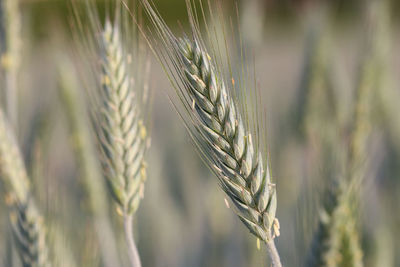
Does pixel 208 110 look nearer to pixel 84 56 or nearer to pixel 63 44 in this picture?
pixel 84 56

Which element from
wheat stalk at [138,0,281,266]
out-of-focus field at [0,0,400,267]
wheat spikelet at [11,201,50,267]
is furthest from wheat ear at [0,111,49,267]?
wheat stalk at [138,0,281,266]

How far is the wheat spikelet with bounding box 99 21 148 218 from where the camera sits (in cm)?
92

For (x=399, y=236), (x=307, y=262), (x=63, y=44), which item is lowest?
(x=399, y=236)

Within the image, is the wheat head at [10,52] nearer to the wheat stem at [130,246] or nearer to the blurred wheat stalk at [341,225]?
the wheat stem at [130,246]

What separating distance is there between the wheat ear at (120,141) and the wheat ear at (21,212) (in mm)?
264

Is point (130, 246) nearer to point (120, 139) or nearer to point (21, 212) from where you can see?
point (120, 139)

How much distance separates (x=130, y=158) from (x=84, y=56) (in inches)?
15.0

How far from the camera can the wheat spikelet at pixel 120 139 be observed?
3.00ft

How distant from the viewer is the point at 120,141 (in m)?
Result: 0.91

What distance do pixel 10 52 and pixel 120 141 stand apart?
90cm

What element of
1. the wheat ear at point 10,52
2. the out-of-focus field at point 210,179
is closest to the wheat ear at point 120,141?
the out-of-focus field at point 210,179

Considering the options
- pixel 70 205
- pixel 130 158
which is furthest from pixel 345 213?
pixel 70 205

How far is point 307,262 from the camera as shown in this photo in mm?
996

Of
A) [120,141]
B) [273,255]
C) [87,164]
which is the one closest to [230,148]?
[273,255]
